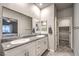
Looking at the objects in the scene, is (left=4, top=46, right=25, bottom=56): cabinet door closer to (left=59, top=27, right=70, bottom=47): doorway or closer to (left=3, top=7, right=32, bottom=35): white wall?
(left=3, top=7, right=32, bottom=35): white wall

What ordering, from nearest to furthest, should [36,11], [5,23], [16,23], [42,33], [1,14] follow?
1. [1,14]
2. [5,23]
3. [16,23]
4. [36,11]
5. [42,33]

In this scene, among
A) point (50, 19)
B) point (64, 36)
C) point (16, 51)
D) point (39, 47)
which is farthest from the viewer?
point (64, 36)

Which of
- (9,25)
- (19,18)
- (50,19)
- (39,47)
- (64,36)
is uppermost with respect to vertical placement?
(50,19)

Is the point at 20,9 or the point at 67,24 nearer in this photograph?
the point at 20,9

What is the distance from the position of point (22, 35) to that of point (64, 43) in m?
3.26

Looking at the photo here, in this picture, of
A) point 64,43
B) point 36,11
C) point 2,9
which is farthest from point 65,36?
point 2,9

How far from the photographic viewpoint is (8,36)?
1767mm

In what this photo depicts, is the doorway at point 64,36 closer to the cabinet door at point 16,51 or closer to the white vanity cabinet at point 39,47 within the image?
the white vanity cabinet at point 39,47

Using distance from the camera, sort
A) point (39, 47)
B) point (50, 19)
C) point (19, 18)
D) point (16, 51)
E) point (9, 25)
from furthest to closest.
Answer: point (50, 19) → point (39, 47) → point (19, 18) → point (9, 25) → point (16, 51)

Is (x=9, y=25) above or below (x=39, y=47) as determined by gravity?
above

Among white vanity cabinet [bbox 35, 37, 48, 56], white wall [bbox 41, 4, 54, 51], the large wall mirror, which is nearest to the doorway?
white wall [bbox 41, 4, 54, 51]

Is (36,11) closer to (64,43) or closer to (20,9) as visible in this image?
(20,9)

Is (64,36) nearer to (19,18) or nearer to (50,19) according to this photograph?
(50,19)

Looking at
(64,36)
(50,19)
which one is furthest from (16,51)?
(64,36)
